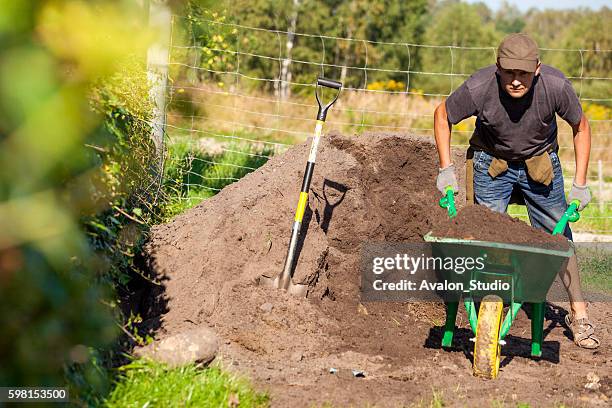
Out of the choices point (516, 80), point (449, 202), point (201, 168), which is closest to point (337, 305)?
point (449, 202)

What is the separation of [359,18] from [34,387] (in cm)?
3303

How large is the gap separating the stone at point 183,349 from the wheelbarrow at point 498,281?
1.23 metres

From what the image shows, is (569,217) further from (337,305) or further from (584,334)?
(337,305)

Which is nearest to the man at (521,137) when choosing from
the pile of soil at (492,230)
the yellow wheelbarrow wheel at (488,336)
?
the pile of soil at (492,230)

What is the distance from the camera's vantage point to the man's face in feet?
14.3

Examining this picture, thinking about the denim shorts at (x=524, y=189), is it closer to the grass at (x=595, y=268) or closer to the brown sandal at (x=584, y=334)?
the brown sandal at (x=584, y=334)

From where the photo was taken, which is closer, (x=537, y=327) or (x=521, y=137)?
(x=537, y=327)

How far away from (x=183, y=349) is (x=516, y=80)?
2.27 metres

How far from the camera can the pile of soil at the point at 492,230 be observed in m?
4.09

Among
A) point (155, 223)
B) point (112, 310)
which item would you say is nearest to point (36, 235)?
point (112, 310)

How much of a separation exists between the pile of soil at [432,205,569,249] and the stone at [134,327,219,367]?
1285 mm

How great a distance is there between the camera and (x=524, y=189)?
4.87 meters

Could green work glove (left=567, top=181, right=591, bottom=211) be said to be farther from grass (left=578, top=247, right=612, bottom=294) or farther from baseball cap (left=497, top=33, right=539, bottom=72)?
grass (left=578, top=247, right=612, bottom=294)

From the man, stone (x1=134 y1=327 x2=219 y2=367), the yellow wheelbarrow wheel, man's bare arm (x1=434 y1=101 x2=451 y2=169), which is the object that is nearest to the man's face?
the man
